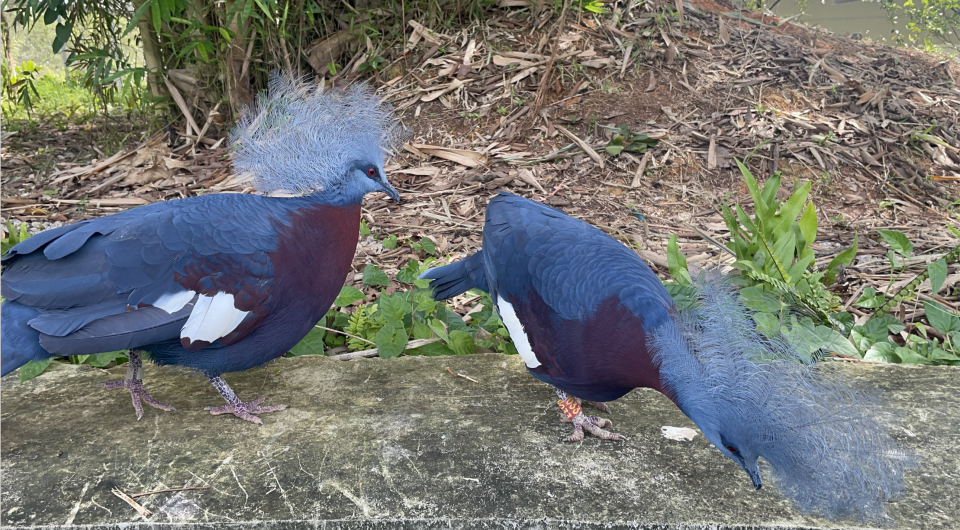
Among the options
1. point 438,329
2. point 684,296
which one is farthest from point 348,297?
point 684,296

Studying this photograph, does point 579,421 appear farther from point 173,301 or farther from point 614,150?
point 614,150

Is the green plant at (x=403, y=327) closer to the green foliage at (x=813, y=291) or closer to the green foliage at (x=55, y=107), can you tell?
the green foliage at (x=813, y=291)

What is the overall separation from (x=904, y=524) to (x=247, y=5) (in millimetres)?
3693

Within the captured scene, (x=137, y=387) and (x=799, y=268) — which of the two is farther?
(x=799, y=268)

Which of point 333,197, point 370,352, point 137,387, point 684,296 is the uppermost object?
point 333,197

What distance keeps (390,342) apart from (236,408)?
0.67m

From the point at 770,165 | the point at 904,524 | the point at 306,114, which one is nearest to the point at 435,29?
the point at 770,165

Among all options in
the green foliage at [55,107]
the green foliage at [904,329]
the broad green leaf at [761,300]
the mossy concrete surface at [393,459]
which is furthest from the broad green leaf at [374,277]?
the green foliage at [55,107]

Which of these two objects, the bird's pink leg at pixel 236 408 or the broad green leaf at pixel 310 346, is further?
the broad green leaf at pixel 310 346

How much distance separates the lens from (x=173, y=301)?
2002 millimetres

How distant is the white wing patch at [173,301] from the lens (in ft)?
6.54

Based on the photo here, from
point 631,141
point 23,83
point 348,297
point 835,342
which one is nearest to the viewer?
point 835,342

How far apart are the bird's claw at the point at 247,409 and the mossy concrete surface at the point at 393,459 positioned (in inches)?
1.1

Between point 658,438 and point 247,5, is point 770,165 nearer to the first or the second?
point 658,438
